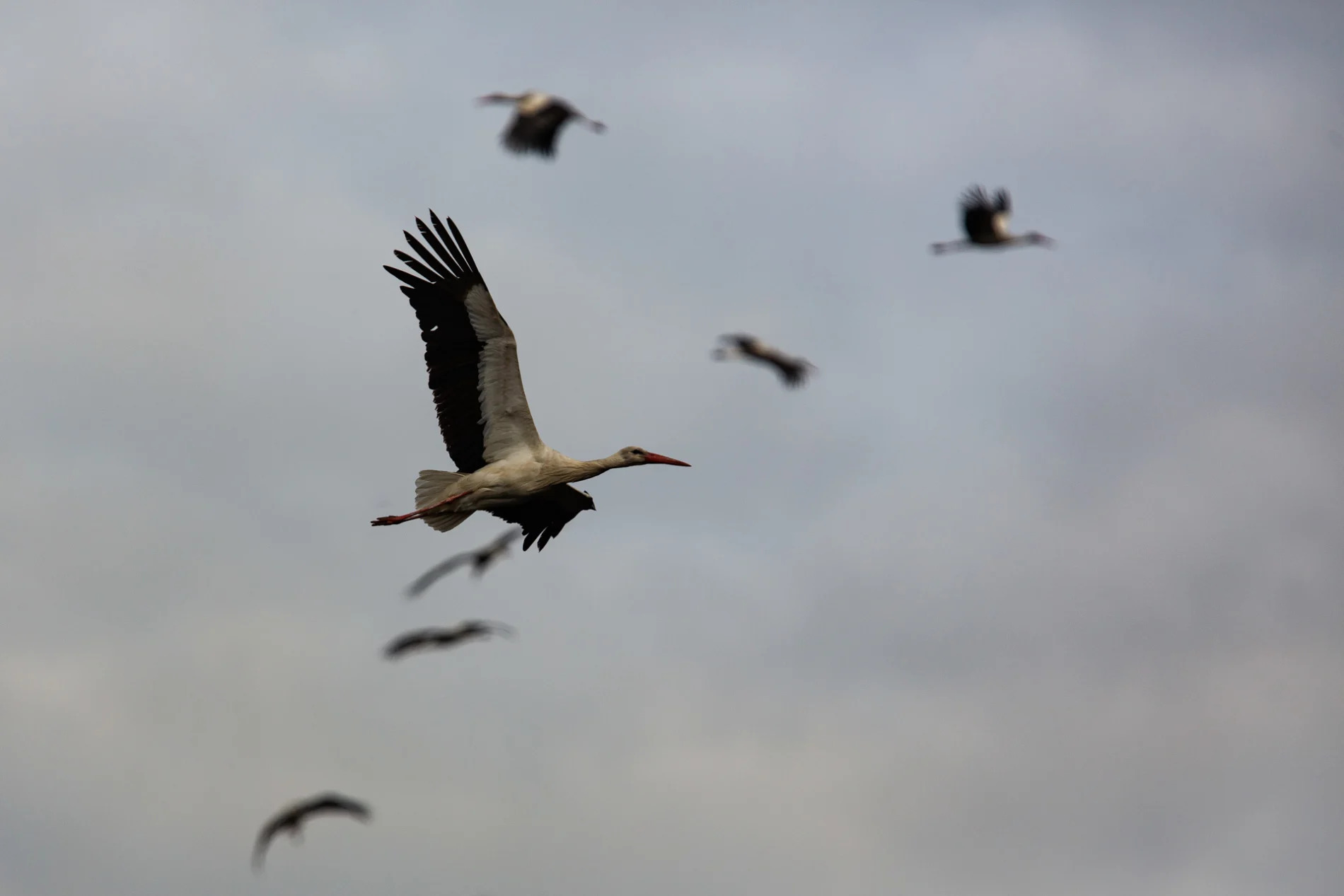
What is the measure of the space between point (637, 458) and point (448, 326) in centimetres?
323

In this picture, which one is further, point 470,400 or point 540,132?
point 470,400

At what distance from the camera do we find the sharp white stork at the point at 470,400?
69.5 feet

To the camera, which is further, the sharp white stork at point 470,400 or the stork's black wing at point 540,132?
the sharp white stork at point 470,400

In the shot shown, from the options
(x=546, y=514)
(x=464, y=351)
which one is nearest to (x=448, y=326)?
(x=464, y=351)

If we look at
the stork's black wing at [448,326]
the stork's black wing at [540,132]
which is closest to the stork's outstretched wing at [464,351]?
the stork's black wing at [448,326]

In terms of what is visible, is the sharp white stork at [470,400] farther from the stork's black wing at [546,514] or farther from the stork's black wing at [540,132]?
the stork's black wing at [540,132]

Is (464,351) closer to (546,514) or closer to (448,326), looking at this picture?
(448,326)

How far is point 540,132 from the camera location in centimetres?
1855

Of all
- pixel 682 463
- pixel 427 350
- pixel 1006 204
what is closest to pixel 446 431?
pixel 427 350

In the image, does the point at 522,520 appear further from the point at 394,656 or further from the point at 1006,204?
the point at 1006,204

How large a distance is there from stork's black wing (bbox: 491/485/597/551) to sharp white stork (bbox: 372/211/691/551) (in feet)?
2.83

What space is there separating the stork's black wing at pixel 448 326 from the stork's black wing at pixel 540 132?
10.0ft

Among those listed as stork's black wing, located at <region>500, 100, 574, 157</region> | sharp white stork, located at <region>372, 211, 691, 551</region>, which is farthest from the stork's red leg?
stork's black wing, located at <region>500, 100, 574, 157</region>

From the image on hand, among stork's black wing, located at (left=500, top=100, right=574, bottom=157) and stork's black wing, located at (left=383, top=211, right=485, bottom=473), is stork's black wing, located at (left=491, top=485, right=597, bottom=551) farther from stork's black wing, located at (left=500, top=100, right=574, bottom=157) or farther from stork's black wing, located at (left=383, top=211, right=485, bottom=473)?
stork's black wing, located at (left=500, top=100, right=574, bottom=157)
